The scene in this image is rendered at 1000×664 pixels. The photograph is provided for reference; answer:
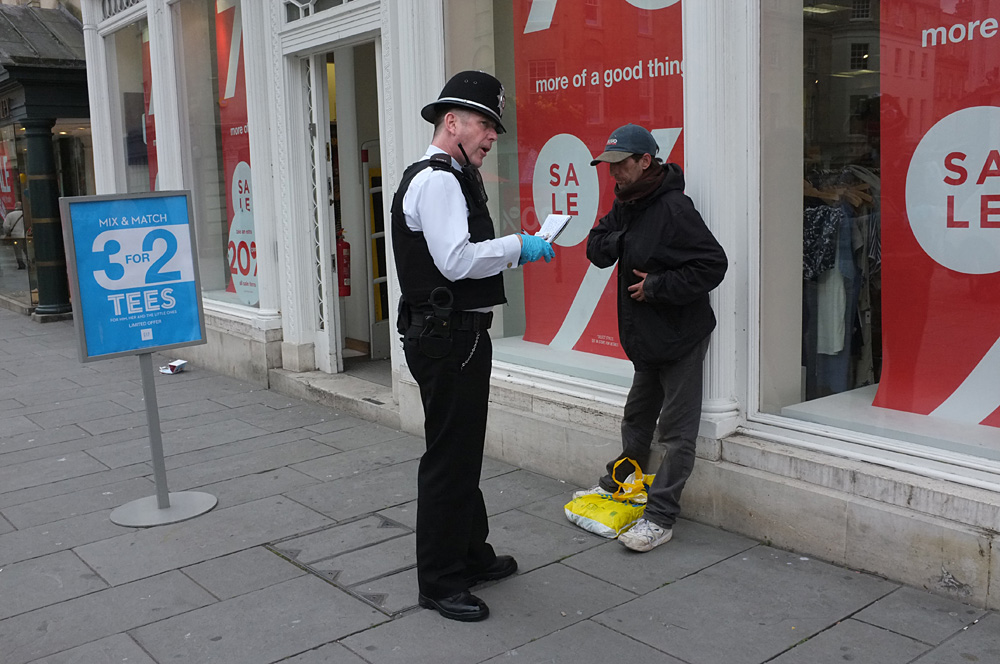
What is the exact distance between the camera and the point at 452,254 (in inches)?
138

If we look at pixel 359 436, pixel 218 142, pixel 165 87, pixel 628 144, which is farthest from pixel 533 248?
pixel 165 87

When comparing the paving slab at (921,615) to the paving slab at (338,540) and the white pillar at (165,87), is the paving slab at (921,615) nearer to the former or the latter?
the paving slab at (338,540)

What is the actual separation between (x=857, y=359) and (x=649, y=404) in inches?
43.4

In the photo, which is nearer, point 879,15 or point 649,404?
point 879,15

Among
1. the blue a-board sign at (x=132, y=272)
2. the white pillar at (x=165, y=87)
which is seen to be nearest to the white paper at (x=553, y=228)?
the blue a-board sign at (x=132, y=272)

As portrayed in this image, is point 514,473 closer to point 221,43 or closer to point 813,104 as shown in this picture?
point 813,104

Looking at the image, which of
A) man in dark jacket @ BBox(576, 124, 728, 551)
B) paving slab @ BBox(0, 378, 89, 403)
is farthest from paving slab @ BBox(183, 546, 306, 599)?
paving slab @ BBox(0, 378, 89, 403)

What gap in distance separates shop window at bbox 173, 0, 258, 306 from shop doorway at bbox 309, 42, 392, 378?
2.97ft

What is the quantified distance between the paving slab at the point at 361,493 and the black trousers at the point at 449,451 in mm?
1320

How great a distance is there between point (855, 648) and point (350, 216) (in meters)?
6.25

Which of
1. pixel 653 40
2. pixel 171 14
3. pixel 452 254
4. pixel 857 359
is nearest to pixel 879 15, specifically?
pixel 653 40

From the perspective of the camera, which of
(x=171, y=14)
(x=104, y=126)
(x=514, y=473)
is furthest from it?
(x=104, y=126)

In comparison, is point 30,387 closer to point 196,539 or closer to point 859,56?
point 196,539

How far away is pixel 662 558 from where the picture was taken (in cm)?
436
